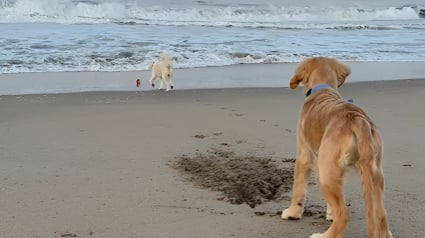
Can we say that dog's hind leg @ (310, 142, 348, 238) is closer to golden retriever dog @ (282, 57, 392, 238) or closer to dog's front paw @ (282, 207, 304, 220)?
golden retriever dog @ (282, 57, 392, 238)

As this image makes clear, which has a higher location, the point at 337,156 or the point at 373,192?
the point at 337,156

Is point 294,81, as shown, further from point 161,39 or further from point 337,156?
point 161,39

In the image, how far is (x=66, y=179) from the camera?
447cm

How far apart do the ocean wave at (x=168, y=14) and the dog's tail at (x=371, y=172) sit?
18.3 metres

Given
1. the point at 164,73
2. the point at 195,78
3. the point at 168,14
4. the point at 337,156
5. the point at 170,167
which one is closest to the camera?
the point at 337,156

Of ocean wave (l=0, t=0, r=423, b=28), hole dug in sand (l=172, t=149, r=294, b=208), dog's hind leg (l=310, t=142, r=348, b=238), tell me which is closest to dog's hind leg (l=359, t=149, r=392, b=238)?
dog's hind leg (l=310, t=142, r=348, b=238)

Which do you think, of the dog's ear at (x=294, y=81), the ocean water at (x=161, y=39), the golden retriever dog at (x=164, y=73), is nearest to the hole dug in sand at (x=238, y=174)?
the dog's ear at (x=294, y=81)

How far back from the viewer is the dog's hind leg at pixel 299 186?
12.2 feet

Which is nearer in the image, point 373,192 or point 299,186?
point 373,192

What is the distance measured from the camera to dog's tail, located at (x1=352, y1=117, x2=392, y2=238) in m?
2.89

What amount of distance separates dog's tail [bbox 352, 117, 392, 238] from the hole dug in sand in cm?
113

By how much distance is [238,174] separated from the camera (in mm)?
4520

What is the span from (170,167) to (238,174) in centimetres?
66

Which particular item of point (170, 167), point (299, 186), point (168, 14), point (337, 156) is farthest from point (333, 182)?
point (168, 14)
